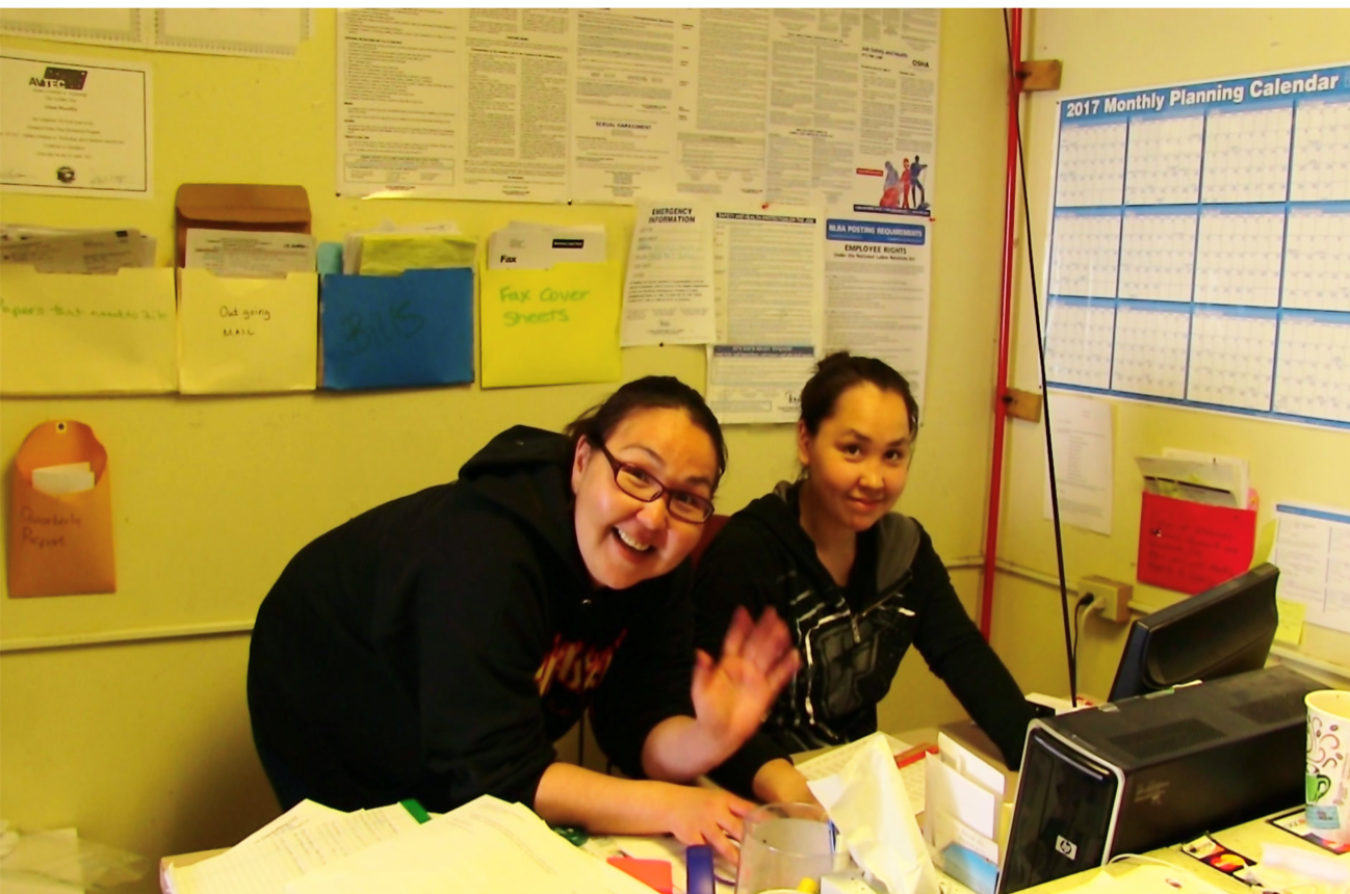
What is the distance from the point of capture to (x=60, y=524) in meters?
1.92

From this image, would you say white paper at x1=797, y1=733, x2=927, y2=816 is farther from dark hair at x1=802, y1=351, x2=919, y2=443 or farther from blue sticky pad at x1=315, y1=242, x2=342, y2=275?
blue sticky pad at x1=315, y1=242, x2=342, y2=275

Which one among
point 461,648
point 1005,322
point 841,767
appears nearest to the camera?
point 461,648

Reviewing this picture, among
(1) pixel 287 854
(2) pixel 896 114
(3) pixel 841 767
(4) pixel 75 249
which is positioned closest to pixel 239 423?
(4) pixel 75 249

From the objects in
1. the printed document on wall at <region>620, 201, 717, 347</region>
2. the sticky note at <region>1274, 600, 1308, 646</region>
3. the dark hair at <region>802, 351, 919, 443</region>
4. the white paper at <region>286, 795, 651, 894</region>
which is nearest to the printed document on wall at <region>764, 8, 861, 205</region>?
the printed document on wall at <region>620, 201, 717, 347</region>

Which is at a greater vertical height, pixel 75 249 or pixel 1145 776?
pixel 75 249

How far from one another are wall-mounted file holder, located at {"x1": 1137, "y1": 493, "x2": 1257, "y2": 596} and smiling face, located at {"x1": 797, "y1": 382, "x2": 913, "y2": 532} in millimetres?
784

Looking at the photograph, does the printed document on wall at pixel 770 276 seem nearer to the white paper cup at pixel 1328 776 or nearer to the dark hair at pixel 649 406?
the dark hair at pixel 649 406

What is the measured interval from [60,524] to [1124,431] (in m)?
2.13

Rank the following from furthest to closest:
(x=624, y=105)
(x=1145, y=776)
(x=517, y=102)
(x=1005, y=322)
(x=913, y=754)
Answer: (x=1005, y=322) < (x=624, y=105) < (x=517, y=102) < (x=913, y=754) < (x=1145, y=776)

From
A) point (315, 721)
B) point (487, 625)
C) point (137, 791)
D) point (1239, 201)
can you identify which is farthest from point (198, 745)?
point (1239, 201)

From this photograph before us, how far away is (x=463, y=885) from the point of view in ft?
3.66

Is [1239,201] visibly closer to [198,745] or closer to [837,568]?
[837,568]

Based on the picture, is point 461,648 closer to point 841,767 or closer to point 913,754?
point 841,767

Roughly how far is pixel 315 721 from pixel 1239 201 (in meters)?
1.96
